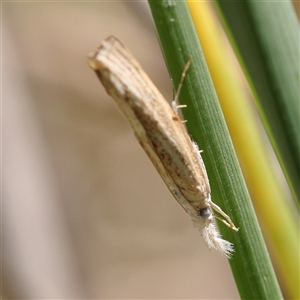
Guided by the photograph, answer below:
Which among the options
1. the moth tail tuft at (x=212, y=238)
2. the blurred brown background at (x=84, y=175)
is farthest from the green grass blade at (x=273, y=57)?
the blurred brown background at (x=84, y=175)

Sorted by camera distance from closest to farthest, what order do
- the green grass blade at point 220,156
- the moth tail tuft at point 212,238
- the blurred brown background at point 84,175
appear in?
the green grass blade at point 220,156, the moth tail tuft at point 212,238, the blurred brown background at point 84,175

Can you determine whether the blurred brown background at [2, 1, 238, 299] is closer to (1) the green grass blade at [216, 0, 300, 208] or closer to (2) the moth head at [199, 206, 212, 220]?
(2) the moth head at [199, 206, 212, 220]

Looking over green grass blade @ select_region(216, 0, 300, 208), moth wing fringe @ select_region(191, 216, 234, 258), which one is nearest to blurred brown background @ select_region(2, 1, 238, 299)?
moth wing fringe @ select_region(191, 216, 234, 258)

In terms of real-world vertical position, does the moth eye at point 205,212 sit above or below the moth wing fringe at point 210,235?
above

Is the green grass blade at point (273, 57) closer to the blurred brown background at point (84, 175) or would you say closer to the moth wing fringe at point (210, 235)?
the moth wing fringe at point (210, 235)

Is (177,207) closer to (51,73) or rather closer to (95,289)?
(95,289)

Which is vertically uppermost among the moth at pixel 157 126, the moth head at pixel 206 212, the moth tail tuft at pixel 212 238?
the moth at pixel 157 126
